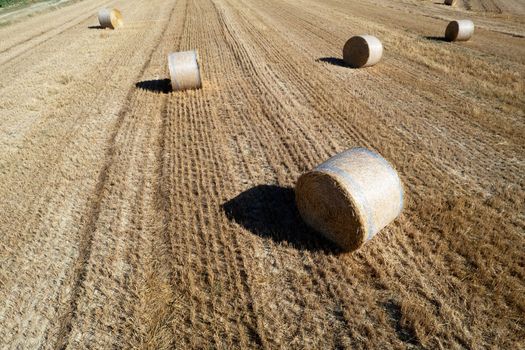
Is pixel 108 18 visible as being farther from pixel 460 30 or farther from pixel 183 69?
pixel 460 30

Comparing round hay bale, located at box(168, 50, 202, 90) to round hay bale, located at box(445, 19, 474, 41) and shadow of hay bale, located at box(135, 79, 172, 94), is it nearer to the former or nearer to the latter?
shadow of hay bale, located at box(135, 79, 172, 94)

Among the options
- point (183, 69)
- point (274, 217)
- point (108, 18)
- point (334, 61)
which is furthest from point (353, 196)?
point (108, 18)

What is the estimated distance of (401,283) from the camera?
16.8 feet

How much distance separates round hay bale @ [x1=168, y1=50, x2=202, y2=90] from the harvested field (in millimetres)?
503

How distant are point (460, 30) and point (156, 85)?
53.1 ft

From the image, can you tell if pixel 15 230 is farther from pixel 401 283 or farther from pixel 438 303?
pixel 438 303

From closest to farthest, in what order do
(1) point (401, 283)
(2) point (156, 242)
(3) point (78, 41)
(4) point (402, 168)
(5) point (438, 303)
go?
1. (5) point (438, 303)
2. (1) point (401, 283)
3. (2) point (156, 242)
4. (4) point (402, 168)
5. (3) point (78, 41)

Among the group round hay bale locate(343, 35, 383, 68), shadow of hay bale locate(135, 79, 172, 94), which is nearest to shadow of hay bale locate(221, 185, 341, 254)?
shadow of hay bale locate(135, 79, 172, 94)

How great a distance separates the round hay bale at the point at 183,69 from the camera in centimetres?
1163

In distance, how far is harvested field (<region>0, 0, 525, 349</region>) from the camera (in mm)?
4695

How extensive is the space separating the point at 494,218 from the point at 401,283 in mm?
2623

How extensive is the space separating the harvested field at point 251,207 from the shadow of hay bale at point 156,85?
107 millimetres

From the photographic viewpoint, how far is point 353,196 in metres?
5.21

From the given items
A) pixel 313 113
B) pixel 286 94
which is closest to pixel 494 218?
pixel 313 113
